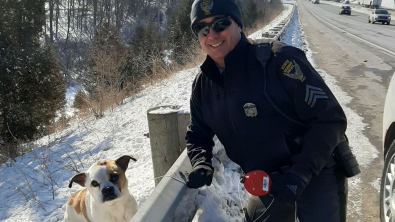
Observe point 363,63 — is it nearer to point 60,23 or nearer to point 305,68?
point 305,68

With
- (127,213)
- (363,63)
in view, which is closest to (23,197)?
(127,213)

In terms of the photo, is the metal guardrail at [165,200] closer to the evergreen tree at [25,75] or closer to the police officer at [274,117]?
the police officer at [274,117]

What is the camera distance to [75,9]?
66.2 m

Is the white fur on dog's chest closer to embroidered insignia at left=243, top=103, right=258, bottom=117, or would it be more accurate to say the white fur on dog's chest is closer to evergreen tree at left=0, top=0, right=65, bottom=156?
embroidered insignia at left=243, top=103, right=258, bottom=117

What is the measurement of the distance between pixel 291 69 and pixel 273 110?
0.26 meters

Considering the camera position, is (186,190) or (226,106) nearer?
(226,106)

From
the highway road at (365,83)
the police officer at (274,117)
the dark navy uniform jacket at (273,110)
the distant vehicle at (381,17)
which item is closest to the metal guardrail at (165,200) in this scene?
the police officer at (274,117)

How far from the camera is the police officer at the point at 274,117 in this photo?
1890mm

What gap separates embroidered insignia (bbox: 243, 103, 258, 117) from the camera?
6.60ft

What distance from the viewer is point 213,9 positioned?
2131 millimetres

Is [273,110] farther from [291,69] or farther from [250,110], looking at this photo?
[291,69]

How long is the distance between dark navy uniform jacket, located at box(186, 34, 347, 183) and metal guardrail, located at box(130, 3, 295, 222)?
43 centimetres

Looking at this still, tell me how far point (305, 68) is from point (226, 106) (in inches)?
21.2

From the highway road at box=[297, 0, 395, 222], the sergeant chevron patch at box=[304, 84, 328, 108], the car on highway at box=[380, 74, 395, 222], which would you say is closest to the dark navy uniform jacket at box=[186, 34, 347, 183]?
the sergeant chevron patch at box=[304, 84, 328, 108]
